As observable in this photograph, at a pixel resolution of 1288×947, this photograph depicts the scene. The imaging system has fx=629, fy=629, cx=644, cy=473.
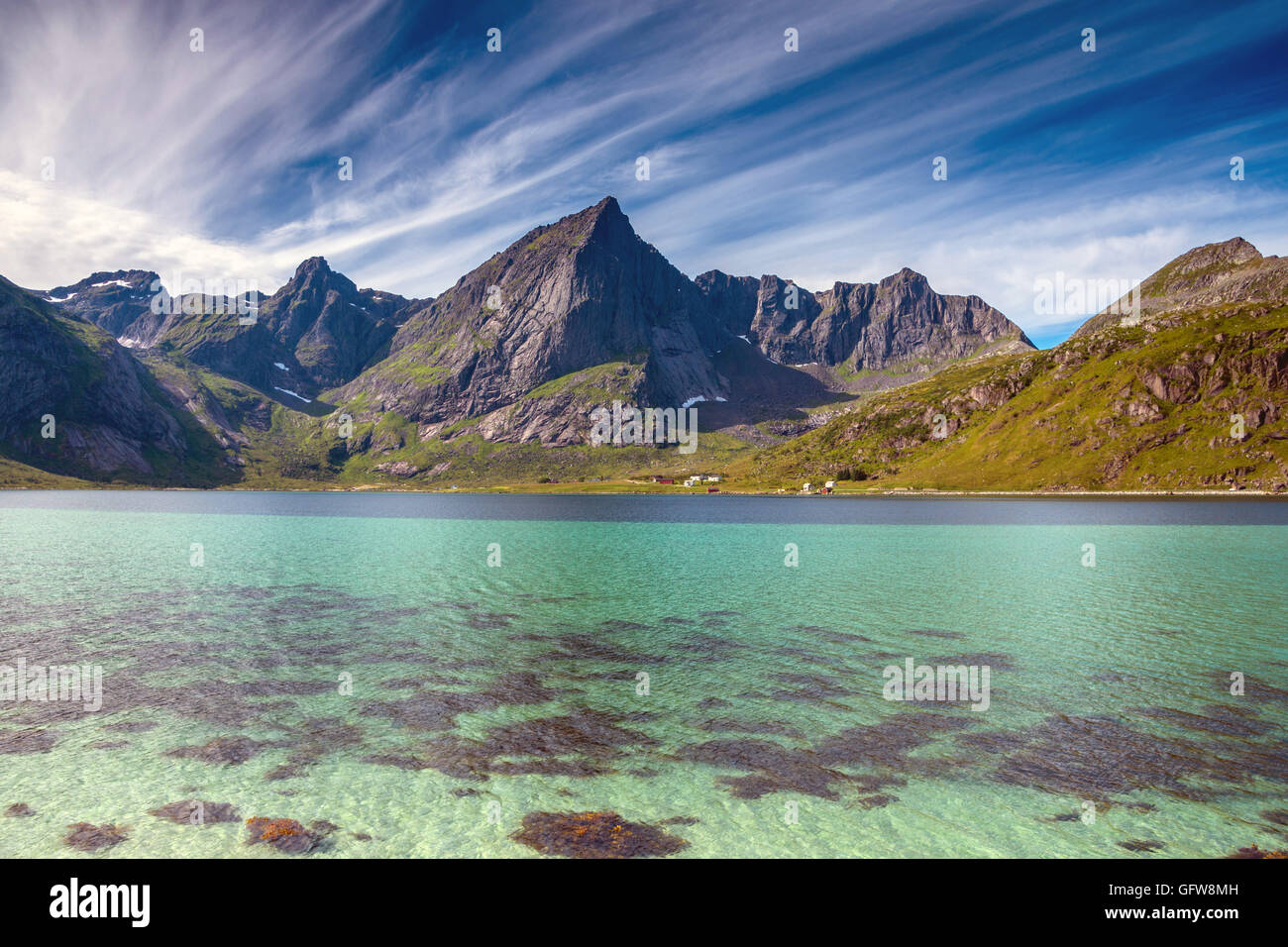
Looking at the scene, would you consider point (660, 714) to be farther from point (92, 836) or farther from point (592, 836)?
point (92, 836)

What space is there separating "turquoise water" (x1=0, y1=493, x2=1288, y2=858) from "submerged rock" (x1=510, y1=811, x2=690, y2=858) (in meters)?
0.47

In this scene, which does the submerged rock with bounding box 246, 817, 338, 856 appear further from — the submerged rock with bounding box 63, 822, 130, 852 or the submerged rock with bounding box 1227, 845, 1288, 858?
the submerged rock with bounding box 1227, 845, 1288, 858

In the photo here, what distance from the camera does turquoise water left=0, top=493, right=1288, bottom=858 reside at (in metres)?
17.5

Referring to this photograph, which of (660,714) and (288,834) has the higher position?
(288,834)

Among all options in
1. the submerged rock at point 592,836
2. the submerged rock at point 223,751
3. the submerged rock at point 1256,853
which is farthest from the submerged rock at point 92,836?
the submerged rock at point 1256,853

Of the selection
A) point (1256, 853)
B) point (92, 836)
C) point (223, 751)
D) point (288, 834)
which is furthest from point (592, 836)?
point (1256, 853)

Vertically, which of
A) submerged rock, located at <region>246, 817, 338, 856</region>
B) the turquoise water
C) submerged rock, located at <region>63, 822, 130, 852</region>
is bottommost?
the turquoise water

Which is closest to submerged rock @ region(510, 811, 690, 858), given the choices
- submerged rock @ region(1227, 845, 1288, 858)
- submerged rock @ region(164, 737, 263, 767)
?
submerged rock @ region(164, 737, 263, 767)

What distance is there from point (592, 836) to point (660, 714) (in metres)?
9.69

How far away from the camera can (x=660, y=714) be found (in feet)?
85.7
